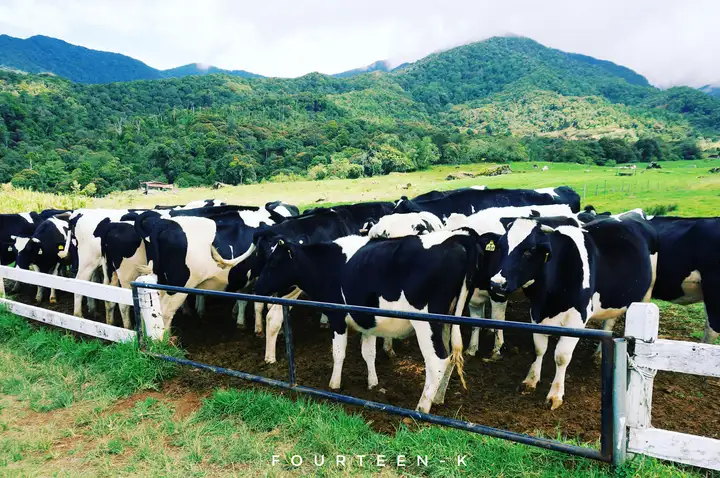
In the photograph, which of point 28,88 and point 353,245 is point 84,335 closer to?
point 353,245

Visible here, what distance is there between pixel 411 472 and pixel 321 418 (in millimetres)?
1095

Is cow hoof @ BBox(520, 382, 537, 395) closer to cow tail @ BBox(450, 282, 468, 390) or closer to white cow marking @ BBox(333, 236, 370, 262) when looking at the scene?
cow tail @ BBox(450, 282, 468, 390)

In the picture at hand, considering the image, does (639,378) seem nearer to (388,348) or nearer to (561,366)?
(561,366)

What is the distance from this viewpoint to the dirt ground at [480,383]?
15.5 ft

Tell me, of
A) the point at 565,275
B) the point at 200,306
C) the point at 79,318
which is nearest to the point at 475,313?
the point at 565,275

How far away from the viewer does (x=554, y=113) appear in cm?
18300

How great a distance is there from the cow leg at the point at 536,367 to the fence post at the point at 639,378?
2.22 metres

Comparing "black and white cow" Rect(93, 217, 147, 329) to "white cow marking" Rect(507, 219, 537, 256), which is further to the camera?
"black and white cow" Rect(93, 217, 147, 329)

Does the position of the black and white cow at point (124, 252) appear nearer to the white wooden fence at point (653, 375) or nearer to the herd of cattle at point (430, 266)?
the herd of cattle at point (430, 266)

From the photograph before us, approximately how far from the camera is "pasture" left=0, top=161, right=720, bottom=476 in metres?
3.87

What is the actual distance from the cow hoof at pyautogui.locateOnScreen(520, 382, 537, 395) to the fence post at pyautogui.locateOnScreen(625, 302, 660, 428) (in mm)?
2204

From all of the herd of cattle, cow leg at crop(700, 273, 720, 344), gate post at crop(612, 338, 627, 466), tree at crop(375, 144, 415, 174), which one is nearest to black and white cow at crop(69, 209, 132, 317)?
the herd of cattle

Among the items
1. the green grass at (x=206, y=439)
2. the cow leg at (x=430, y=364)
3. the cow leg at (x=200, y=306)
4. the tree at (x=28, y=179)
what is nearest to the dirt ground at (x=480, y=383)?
the cow leg at (x=430, y=364)

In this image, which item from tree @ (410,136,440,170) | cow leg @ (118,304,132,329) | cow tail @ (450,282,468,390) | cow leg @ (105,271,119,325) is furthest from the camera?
tree @ (410,136,440,170)
